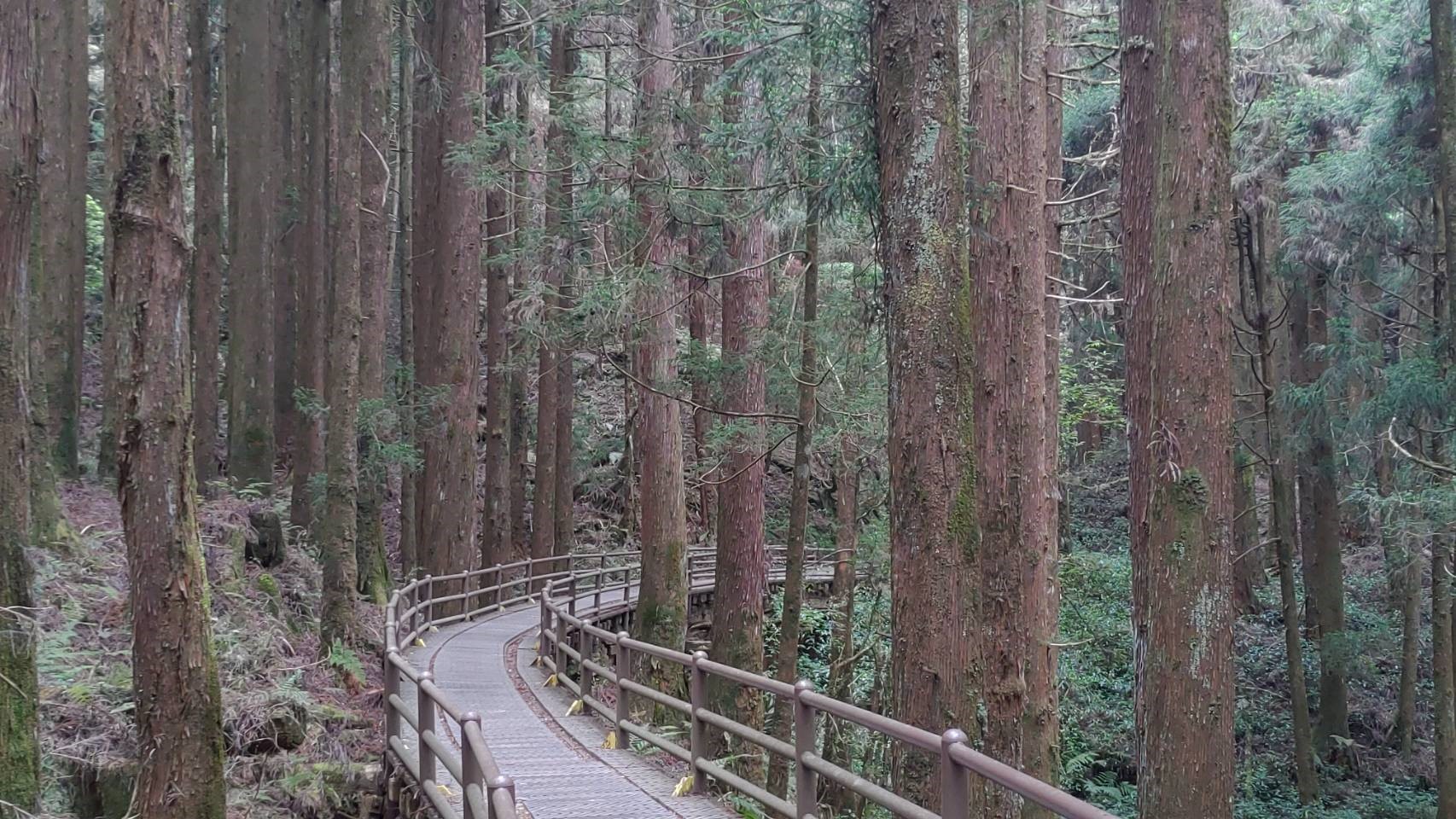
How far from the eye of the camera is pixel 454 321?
63.2ft

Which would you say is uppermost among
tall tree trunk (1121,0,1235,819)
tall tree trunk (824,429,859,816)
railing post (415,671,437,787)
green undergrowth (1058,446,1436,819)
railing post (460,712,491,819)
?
tall tree trunk (1121,0,1235,819)

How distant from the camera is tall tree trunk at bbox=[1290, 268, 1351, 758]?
68.0ft

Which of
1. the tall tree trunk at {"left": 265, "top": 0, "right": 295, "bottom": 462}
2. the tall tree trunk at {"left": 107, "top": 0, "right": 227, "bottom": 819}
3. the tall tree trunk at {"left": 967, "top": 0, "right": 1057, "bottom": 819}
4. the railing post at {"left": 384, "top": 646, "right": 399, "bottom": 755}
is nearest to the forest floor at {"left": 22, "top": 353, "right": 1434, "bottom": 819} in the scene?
the railing post at {"left": 384, "top": 646, "right": 399, "bottom": 755}

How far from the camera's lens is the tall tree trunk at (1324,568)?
20719 millimetres

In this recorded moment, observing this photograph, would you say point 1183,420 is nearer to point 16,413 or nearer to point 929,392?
point 929,392

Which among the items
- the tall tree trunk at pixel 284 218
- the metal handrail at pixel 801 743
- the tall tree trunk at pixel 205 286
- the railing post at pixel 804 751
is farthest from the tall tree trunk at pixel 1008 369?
the tall tree trunk at pixel 284 218

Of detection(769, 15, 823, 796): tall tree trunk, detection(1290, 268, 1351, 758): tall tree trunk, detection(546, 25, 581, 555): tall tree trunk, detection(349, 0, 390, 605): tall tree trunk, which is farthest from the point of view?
detection(1290, 268, 1351, 758): tall tree trunk

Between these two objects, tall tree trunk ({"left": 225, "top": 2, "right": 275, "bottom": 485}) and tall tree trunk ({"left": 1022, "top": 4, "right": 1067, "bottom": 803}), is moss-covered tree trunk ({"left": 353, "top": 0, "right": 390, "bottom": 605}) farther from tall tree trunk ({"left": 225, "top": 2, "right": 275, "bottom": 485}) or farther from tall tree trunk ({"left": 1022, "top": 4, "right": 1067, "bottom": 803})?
tall tree trunk ({"left": 1022, "top": 4, "right": 1067, "bottom": 803})

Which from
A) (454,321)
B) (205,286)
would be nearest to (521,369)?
(454,321)

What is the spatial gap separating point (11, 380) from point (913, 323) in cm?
650

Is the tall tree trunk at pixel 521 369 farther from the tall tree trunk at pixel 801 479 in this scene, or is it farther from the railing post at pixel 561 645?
the tall tree trunk at pixel 801 479

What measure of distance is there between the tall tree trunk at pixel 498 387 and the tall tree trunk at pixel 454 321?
839 millimetres

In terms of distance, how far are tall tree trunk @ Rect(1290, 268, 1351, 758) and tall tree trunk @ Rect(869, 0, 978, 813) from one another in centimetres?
1646

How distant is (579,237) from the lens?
1572 cm
